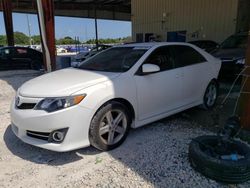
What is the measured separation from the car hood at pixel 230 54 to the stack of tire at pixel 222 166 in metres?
5.18

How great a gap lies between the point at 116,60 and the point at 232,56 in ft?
16.1

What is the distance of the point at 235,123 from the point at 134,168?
1.38 meters

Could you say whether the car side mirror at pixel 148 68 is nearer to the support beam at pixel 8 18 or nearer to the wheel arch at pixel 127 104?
the wheel arch at pixel 127 104

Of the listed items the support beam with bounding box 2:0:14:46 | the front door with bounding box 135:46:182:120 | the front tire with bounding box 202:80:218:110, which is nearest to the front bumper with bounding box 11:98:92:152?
the front door with bounding box 135:46:182:120

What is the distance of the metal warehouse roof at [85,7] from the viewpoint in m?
25.6

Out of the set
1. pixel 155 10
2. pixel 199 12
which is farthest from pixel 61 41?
pixel 199 12

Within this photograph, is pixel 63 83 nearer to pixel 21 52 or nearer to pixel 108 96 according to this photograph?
pixel 108 96

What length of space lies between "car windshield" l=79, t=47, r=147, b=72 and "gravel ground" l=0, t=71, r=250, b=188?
1104 millimetres

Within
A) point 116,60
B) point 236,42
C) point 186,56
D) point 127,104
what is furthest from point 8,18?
point 127,104

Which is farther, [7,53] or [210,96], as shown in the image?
[7,53]

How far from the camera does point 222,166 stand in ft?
8.43

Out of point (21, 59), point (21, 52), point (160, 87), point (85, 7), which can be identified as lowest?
point (21, 59)

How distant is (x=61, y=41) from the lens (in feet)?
203

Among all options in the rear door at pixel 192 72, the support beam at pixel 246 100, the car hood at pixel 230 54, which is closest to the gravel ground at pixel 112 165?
the support beam at pixel 246 100
